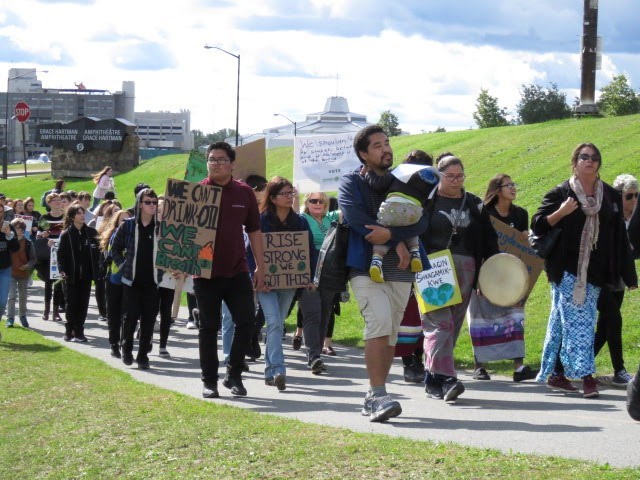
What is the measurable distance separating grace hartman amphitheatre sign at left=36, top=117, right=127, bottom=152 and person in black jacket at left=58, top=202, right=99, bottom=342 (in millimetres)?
51642

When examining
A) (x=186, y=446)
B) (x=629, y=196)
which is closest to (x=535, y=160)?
(x=629, y=196)

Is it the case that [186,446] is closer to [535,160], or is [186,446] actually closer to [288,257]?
[288,257]

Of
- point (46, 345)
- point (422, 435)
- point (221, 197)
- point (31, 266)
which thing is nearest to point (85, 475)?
point (422, 435)

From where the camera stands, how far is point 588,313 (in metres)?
9.72

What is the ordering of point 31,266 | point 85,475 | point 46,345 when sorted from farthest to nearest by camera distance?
point 31,266, point 46,345, point 85,475

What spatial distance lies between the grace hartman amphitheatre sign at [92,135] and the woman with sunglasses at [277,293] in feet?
185

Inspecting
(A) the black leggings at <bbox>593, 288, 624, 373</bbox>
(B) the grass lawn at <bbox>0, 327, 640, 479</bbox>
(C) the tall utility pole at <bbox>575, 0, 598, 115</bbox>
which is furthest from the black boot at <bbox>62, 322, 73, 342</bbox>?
(C) the tall utility pole at <bbox>575, 0, 598, 115</bbox>

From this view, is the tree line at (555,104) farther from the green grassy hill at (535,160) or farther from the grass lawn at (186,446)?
the grass lawn at (186,446)

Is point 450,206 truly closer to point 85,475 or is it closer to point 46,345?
point 85,475

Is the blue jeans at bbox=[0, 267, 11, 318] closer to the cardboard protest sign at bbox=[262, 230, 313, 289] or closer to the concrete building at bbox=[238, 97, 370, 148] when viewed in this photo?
the cardboard protest sign at bbox=[262, 230, 313, 289]

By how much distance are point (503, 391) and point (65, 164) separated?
203 ft

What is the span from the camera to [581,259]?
9.74 meters

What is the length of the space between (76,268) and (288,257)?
497 centimetres

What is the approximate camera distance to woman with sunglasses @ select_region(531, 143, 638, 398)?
966cm
